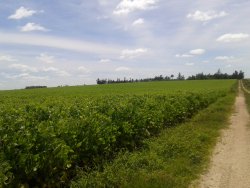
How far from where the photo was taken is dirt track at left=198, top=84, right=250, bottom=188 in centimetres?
816

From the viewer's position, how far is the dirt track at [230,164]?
8.16m

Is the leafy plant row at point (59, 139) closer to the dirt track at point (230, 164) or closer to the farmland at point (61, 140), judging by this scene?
the farmland at point (61, 140)

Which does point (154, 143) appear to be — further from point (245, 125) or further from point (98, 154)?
point (245, 125)

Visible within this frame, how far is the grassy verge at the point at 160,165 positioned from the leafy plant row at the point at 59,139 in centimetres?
41

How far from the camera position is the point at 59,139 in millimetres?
7293

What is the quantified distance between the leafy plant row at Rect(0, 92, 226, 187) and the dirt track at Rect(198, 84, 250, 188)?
250cm

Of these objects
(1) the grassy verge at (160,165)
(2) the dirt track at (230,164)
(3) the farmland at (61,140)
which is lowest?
(2) the dirt track at (230,164)


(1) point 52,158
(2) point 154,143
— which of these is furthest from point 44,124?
(2) point 154,143

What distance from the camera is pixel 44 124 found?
7.38 meters

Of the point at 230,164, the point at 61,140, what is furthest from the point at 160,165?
the point at 61,140

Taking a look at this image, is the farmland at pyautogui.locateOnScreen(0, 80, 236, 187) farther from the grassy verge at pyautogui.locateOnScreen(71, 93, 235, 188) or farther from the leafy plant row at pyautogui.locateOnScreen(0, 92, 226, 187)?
the grassy verge at pyautogui.locateOnScreen(71, 93, 235, 188)

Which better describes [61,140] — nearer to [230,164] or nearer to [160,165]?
[160,165]

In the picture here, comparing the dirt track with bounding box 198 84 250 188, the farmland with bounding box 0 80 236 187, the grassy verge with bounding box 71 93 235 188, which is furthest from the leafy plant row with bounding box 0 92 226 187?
the dirt track with bounding box 198 84 250 188

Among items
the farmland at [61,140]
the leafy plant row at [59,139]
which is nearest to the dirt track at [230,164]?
the farmland at [61,140]
